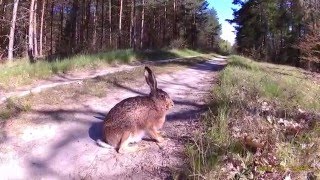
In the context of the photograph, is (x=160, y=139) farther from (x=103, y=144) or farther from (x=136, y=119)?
(x=103, y=144)

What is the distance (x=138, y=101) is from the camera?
4688mm

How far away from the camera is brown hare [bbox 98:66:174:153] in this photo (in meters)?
4.44

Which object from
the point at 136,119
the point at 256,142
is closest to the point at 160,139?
the point at 136,119

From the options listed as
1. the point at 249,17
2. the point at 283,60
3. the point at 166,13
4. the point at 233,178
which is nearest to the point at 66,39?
the point at 166,13

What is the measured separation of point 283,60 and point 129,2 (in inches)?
704

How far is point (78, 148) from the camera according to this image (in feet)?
15.5

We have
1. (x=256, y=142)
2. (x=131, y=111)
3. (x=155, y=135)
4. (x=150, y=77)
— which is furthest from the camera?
(x=155, y=135)

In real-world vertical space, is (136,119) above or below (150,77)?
below

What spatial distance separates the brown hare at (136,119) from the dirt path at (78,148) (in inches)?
5.8

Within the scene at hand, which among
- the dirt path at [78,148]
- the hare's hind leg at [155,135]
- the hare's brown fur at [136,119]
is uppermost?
the hare's brown fur at [136,119]

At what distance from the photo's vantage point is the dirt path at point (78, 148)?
4121 millimetres

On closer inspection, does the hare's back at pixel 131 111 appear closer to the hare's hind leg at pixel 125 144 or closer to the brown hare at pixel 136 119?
the brown hare at pixel 136 119

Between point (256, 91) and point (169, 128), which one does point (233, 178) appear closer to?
point (169, 128)

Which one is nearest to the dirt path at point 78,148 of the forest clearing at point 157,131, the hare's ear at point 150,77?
the forest clearing at point 157,131
